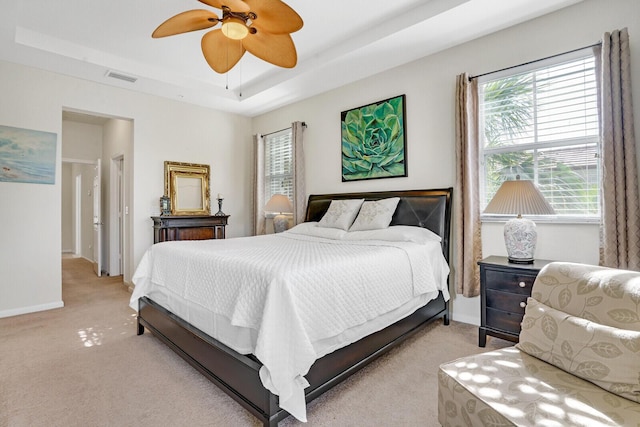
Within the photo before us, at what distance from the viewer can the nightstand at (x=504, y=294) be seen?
7.74ft

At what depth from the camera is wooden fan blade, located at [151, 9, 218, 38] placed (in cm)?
212

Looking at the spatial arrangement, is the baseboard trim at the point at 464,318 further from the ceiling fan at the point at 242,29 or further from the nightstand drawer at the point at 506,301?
the ceiling fan at the point at 242,29

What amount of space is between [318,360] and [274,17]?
6.91 ft

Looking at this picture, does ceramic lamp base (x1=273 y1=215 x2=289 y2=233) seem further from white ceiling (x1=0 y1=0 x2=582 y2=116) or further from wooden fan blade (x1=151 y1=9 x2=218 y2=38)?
wooden fan blade (x1=151 y1=9 x2=218 y2=38)

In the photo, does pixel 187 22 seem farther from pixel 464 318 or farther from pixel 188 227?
pixel 464 318

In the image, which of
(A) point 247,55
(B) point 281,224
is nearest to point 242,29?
(A) point 247,55

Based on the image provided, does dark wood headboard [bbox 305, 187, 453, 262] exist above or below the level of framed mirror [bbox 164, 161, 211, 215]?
below

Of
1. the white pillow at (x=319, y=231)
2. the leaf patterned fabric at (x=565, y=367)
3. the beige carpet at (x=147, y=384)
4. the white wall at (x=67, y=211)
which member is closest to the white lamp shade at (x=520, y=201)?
the leaf patterned fabric at (x=565, y=367)

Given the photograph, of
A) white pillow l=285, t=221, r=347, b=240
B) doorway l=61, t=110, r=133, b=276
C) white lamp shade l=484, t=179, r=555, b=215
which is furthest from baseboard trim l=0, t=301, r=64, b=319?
white lamp shade l=484, t=179, r=555, b=215

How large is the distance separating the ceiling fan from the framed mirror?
2619 mm

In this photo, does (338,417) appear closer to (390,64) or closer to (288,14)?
(288,14)

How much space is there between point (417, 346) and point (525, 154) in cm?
193

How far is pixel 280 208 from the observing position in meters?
4.67

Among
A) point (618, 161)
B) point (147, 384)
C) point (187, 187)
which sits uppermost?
point (187, 187)
